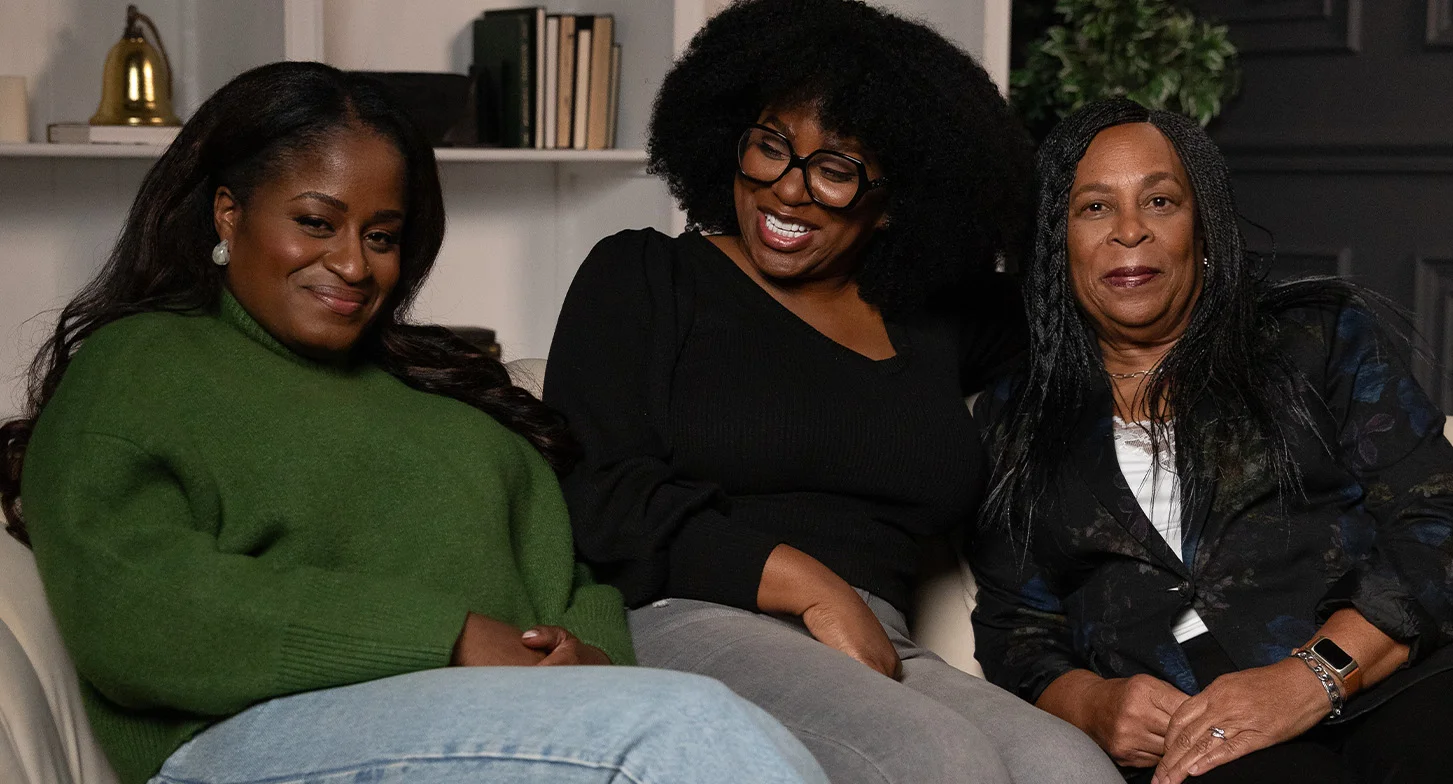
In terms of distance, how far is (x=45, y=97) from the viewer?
2.74m

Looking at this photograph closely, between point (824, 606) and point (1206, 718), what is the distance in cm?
45

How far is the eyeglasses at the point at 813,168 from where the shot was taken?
1970mm

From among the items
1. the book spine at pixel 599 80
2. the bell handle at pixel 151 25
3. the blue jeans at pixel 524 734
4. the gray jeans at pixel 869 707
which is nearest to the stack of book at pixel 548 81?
the book spine at pixel 599 80

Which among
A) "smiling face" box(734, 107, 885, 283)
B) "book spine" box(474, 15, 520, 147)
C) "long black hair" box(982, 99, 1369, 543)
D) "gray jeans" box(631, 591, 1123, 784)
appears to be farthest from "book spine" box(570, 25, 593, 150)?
"gray jeans" box(631, 591, 1123, 784)

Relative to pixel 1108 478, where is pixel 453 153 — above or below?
above

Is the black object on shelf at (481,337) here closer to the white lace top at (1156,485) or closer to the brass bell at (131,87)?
the brass bell at (131,87)

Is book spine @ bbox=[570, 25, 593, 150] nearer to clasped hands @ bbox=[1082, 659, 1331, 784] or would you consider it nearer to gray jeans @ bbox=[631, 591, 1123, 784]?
gray jeans @ bbox=[631, 591, 1123, 784]

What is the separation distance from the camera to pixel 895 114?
201 cm

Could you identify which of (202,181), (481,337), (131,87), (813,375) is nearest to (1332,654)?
(813,375)

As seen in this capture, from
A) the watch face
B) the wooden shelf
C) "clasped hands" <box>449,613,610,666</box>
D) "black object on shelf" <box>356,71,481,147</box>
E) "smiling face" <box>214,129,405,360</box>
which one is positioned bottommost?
the watch face

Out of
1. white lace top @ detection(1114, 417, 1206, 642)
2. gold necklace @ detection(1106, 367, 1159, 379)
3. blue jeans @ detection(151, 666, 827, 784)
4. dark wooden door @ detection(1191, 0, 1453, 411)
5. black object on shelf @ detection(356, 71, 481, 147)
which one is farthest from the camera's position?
dark wooden door @ detection(1191, 0, 1453, 411)

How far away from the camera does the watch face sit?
5.74 feet

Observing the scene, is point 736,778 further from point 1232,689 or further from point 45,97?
point 45,97

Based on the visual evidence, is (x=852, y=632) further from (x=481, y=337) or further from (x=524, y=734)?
(x=481, y=337)
